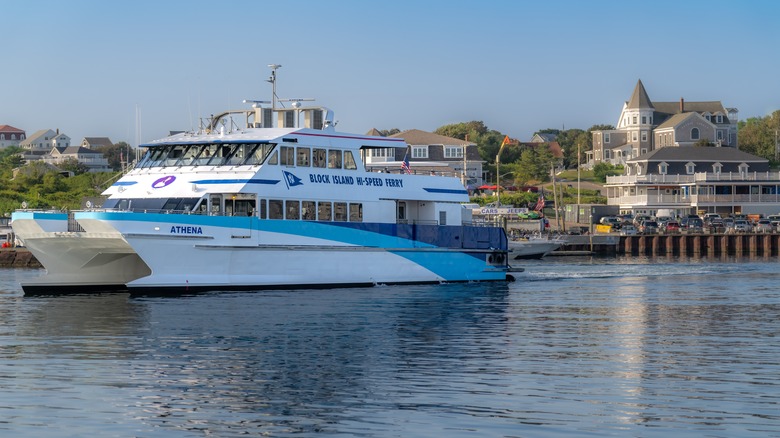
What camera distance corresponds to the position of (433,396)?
17.6 m

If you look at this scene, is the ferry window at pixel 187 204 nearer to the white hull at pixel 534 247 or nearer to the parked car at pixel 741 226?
the white hull at pixel 534 247

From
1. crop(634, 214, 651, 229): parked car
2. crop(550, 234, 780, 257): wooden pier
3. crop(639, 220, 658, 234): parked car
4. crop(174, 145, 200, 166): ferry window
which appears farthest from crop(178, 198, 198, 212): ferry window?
crop(634, 214, 651, 229): parked car

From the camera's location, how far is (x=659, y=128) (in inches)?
5054

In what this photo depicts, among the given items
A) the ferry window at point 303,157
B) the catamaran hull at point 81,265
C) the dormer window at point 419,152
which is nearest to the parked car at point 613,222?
the dormer window at point 419,152

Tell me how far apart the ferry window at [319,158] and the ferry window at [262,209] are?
2.74 m

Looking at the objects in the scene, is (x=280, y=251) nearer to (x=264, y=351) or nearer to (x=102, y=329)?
(x=102, y=329)

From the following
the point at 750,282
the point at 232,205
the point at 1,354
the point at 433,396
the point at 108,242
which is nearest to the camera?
the point at 433,396

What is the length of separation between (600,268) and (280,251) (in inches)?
971

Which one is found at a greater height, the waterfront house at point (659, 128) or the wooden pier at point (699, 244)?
the waterfront house at point (659, 128)

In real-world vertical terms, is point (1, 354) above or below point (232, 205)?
below

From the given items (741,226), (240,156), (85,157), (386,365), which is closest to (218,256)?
(240,156)

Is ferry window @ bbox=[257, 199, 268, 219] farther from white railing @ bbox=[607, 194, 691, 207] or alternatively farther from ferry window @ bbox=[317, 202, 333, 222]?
white railing @ bbox=[607, 194, 691, 207]

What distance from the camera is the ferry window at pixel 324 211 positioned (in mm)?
36656

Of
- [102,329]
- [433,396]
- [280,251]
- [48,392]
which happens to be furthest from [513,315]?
[48,392]
